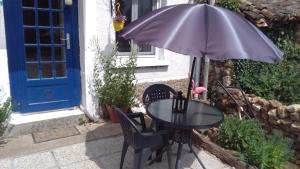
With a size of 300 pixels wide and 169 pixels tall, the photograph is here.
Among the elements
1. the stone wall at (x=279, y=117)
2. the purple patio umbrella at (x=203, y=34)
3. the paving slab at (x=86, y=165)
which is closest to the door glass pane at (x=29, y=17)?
the purple patio umbrella at (x=203, y=34)

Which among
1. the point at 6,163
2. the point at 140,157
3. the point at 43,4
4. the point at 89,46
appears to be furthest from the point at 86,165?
the point at 43,4

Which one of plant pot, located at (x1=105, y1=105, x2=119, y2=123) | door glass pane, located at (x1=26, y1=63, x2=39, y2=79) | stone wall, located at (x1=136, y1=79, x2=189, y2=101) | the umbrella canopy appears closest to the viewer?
the umbrella canopy

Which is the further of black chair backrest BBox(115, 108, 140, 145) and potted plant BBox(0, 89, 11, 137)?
potted plant BBox(0, 89, 11, 137)

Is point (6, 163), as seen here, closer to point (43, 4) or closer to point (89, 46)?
point (89, 46)

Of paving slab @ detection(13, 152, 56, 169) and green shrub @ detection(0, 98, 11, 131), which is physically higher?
green shrub @ detection(0, 98, 11, 131)

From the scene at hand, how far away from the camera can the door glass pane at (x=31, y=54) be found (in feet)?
14.5

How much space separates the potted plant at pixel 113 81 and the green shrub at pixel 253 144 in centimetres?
176

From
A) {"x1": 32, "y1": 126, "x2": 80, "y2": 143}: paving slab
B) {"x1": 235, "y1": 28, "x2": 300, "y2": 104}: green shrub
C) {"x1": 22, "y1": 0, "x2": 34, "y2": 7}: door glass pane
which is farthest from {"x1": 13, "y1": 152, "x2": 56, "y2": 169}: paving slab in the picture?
{"x1": 235, "y1": 28, "x2": 300, "y2": 104}: green shrub

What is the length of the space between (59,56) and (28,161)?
1.91 metres

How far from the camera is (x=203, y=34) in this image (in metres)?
2.51

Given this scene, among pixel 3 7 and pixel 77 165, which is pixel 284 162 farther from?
pixel 3 7

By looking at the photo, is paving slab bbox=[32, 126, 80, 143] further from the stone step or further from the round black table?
the round black table

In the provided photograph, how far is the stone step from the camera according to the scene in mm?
4230

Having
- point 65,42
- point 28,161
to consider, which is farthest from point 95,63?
point 28,161
